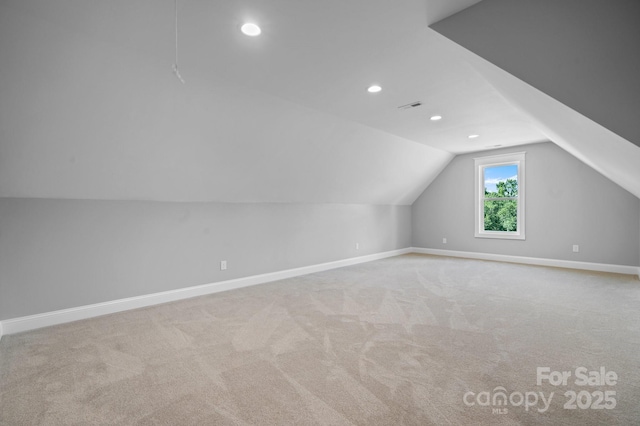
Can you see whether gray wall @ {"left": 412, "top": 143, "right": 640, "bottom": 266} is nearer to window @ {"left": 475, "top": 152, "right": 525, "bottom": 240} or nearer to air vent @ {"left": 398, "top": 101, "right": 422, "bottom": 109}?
window @ {"left": 475, "top": 152, "right": 525, "bottom": 240}

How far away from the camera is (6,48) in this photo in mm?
2107

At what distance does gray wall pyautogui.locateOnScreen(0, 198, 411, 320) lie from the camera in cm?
301

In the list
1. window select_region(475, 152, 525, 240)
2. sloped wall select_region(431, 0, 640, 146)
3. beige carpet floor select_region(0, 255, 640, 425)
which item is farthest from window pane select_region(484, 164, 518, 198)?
sloped wall select_region(431, 0, 640, 146)

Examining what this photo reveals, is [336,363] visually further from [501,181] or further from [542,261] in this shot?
[501,181]

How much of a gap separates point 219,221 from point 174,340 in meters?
2.02

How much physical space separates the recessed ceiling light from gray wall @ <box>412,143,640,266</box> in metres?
6.23

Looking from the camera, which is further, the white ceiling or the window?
the window

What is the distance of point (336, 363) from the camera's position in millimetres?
2299

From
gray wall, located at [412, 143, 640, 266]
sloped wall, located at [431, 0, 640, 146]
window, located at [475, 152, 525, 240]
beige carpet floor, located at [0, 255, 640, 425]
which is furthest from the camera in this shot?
window, located at [475, 152, 525, 240]

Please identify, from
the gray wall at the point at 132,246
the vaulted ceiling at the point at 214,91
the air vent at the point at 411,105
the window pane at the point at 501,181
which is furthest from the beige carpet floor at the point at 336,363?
A: the window pane at the point at 501,181

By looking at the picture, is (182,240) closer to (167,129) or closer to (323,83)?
(167,129)

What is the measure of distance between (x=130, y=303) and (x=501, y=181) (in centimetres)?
733

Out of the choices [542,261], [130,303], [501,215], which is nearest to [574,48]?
[130,303]

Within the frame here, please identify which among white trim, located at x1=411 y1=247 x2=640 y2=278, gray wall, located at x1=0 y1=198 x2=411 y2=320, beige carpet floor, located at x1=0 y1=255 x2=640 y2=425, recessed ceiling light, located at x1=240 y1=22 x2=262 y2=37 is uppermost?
recessed ceiling light, located at x1=240 y1=22 x2=262 y2=37
